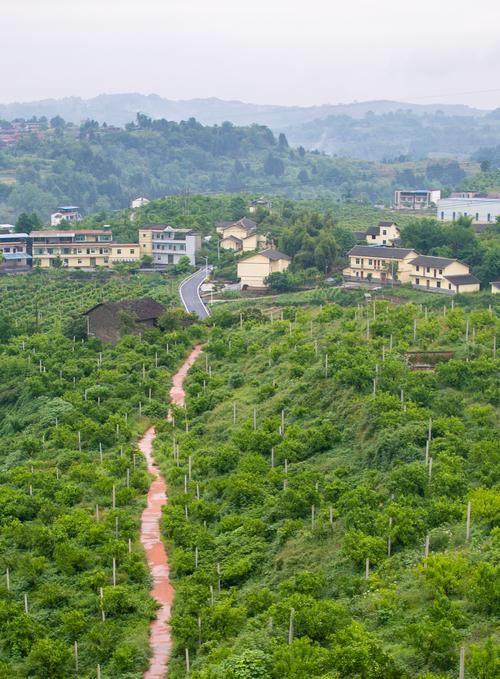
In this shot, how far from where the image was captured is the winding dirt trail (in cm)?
1448

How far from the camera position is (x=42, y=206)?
82188 millimetres

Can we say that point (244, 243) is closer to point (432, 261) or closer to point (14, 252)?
point (14, 252)

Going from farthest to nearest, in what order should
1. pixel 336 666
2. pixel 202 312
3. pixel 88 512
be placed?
pixel 202 312
pixel 88 512
pixel 336 666

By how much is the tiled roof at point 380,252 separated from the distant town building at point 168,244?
8839 mm

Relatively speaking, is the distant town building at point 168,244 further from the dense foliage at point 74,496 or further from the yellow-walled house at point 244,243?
the dense foliage at point 74,496

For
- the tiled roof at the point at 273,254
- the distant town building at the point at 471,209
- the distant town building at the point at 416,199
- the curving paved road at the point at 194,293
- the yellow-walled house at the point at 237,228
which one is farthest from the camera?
the distant town building at the point at 416,199

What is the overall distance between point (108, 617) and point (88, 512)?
4250 millimetres

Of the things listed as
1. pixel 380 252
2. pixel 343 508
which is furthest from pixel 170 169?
pixel 343 508

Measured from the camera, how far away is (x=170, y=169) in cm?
9538

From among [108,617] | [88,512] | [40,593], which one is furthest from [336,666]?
[88,512]

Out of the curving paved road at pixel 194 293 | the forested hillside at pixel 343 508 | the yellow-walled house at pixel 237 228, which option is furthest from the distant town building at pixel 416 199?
the forested hillside at pixel 343 508

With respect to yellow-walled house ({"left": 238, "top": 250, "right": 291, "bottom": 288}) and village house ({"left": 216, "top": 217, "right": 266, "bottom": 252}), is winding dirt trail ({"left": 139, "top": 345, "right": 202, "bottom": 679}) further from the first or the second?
village house ({"left": 216, "top": 217, "right": 266, "bottom": 252})

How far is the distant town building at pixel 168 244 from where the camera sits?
154 feet

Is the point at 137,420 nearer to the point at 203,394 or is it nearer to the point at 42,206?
the point at 203,394
